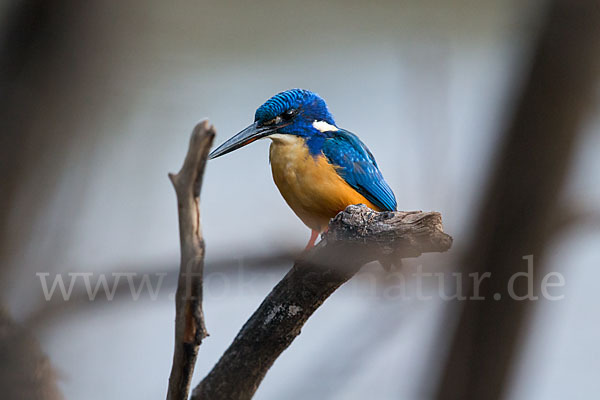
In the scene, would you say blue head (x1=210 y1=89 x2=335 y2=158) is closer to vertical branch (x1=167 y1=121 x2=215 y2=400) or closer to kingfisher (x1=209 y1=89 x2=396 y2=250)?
kingfisher (x1=209 y1=89 x2=396 y2=250)

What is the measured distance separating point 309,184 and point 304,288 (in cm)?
89

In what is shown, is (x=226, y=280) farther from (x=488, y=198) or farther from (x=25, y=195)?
(x=488, y=198)

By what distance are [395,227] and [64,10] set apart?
110cm

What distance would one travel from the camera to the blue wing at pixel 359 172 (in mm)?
3131

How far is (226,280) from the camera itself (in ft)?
9.50

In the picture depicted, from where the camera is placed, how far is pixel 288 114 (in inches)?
123

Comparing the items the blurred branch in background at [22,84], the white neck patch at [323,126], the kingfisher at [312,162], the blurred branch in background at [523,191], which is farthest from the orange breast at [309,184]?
the blurred branch in background at [22,84]

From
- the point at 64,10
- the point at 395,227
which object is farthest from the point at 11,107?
the point at 395,227

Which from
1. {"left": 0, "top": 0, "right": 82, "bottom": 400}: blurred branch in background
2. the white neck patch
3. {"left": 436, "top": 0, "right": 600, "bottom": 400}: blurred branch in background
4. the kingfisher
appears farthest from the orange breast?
{"left": 0, "top": 0, "right": 82, "bottom": 400}: blurred branch in background

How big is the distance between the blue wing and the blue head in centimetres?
7

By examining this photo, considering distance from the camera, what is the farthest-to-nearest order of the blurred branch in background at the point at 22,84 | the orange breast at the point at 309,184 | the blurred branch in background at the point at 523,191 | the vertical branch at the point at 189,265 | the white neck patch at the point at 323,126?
→ the white neck patch at the point at 323,126 → the orange breast at the point at 309,184 → the blurred branch in background at the point at 22,84 → the blurred branch in background at the point at 523,191 → the vertical branch at the point at 189,265

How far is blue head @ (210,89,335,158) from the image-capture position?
304 centimetres

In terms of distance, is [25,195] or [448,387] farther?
[25,195]

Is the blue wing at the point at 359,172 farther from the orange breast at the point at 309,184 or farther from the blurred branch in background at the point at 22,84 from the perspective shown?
the blurred branch in background at the point at 22,84
